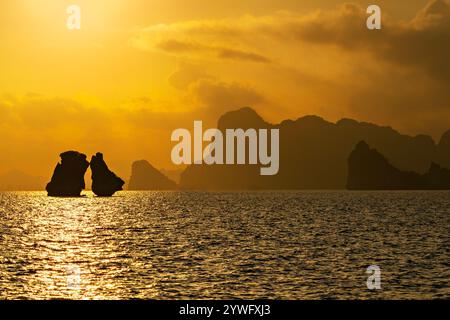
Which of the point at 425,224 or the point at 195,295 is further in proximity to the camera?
the point at 425,224

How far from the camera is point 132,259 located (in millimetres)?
56406

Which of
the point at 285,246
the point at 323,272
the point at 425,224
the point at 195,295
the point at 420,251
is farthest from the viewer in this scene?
the point at 425,224

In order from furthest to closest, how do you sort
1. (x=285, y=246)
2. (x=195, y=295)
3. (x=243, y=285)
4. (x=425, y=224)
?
(x=425, y=224) → (x=285, y=246) → (x=243, y=285) → (x=195, y=295)
